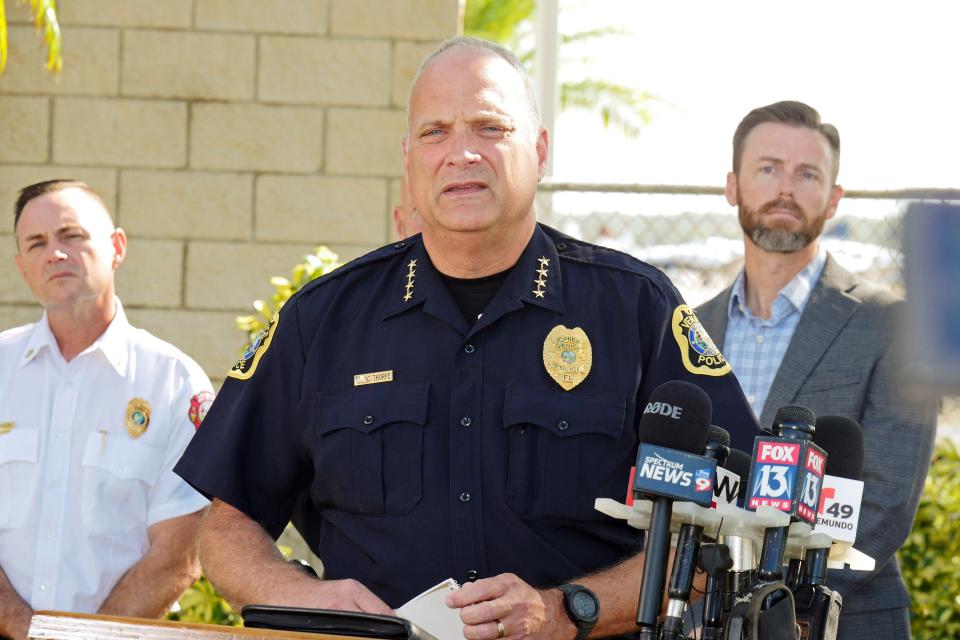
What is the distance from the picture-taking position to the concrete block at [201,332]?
6.64 meters

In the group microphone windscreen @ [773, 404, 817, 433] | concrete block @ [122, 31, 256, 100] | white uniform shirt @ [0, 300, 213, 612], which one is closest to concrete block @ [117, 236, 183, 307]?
concrete block @ [122, 31, 256, 100]

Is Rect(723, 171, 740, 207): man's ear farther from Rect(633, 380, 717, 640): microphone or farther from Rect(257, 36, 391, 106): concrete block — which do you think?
Rect(633, 380, 717, 640): microphone

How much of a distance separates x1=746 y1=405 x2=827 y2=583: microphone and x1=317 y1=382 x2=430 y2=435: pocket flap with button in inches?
40.3

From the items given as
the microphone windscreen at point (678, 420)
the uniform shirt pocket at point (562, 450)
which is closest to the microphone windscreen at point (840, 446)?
the microphone windscreen at point (678, 420)

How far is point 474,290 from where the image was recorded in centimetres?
331

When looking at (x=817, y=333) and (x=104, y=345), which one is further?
(x=104, y=345)

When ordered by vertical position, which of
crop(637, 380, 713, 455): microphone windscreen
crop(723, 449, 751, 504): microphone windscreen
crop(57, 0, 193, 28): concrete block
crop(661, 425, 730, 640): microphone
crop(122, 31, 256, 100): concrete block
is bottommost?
crop(661, 425, 730, 640): microphone

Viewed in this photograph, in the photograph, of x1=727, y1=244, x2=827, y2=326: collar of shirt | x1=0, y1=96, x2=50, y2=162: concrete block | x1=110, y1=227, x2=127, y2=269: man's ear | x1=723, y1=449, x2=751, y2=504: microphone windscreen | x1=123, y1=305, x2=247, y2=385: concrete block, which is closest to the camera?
x1=723, y1=449, x2=751, y2=504: microphone windscreen

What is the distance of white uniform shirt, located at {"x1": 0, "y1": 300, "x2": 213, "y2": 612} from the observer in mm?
4625

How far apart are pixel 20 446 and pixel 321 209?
2.33 m

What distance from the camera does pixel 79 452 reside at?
4738mm

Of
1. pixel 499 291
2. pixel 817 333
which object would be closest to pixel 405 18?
pixel 817 333

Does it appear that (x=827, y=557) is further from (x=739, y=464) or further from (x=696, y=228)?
(x=696, y=228)

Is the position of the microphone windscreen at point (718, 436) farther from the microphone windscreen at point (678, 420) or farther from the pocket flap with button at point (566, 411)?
the pocket flap with button at point (566, 411)
